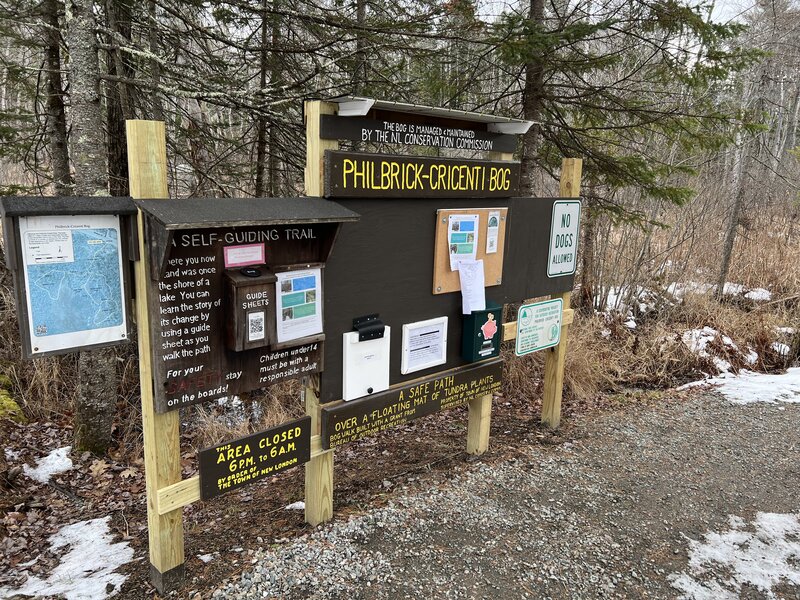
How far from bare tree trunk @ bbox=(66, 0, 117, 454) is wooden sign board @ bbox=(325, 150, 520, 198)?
219cm

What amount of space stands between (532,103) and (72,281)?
545 centimetres

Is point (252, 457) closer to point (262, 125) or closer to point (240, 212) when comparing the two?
point (240, 212)

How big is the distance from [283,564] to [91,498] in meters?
2.13

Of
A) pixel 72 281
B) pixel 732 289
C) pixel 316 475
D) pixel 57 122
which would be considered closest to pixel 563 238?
pixel 316 475

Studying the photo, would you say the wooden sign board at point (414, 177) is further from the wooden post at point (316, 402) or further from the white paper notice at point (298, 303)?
the white paper notice at point (298, 303)

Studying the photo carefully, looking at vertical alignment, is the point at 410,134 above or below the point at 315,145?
above

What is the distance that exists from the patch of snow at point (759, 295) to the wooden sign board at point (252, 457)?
955 centimetres

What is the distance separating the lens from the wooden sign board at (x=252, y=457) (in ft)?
10.1

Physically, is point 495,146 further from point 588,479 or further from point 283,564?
point 283,564

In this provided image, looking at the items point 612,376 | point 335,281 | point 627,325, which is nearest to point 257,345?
point 335,281

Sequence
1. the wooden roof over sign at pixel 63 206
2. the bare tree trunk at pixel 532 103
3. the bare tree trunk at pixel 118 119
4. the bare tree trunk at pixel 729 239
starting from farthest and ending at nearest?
the bare tree trunk at pixel 729 239, the bare tree trunk at pixel 532 103, the bare tree trunk at pixel 118 119, the wooden roof over sign at pixel 63 206

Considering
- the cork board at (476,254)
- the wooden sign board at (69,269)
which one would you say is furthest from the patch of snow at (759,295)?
the wooden sign board at (69,269)

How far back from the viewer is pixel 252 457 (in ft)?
10.6

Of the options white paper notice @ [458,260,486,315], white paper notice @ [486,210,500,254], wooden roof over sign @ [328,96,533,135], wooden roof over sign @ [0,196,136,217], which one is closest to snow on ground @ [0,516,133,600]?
wooden roof over sign @ [0,196,136,217]
